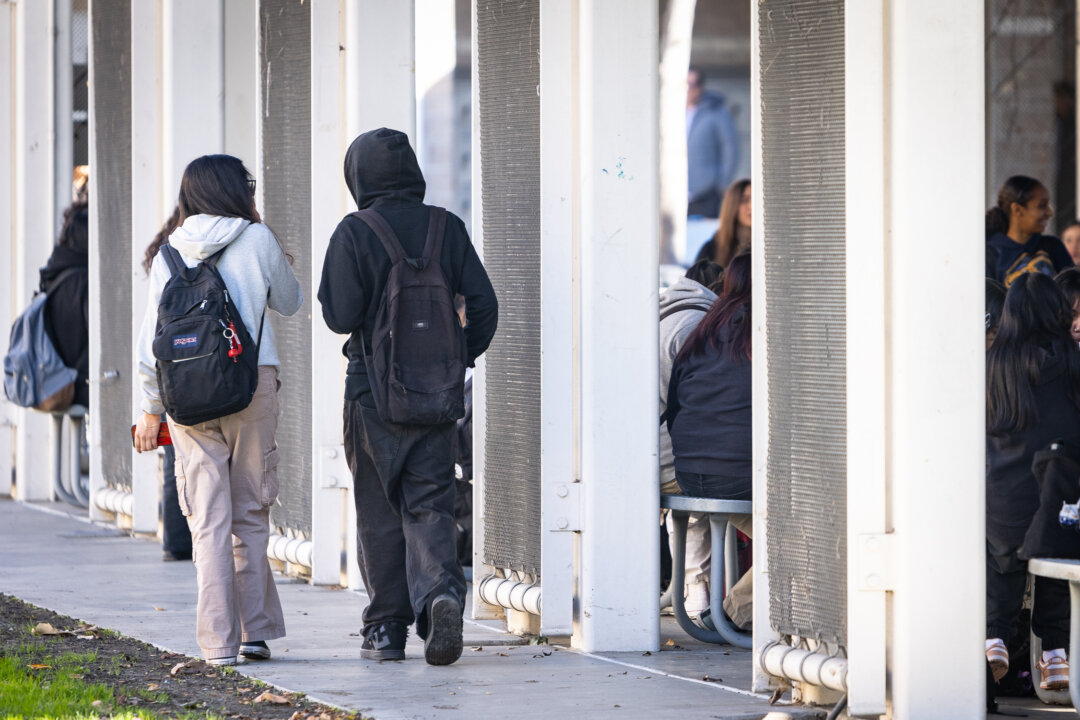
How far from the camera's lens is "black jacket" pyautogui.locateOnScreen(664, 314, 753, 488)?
22.2 feet

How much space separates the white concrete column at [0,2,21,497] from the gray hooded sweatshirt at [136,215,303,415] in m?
6.85

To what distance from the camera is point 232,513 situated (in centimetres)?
618

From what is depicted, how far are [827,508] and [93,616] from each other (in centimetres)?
330

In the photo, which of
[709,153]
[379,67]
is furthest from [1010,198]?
[709,153]

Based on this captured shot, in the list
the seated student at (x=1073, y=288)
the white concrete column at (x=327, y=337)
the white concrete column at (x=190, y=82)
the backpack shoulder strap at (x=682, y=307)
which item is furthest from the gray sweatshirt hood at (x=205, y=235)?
the white concrete column at (x=190, y=82)

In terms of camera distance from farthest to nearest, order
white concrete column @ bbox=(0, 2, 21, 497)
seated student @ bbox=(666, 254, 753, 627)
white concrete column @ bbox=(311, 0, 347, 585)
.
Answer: white concrete column @ bbox=(0, 2, 21, 497) < white concrete column @ bbox=(311, 0, 347, 585) < seated student @ bbox=(666, 254, 753, 627)

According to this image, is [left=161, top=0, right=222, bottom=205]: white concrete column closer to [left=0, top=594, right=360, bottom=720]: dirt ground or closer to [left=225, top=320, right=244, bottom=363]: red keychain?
[left=0, top=594, right=360, bottom=720]: dirt ground

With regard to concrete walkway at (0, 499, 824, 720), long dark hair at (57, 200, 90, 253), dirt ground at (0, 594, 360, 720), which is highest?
long dark hair at (57, 200, 90, 253)

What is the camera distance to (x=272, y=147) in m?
8.91

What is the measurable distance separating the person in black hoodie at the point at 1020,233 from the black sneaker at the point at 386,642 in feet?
15.4

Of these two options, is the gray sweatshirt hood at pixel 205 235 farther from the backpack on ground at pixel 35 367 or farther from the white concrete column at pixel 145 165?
the backpack on ground at pixel 35 367

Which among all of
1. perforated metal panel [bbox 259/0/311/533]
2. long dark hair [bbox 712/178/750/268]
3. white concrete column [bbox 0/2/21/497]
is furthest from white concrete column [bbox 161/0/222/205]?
white concrete column [bbox 0/2/21/497]

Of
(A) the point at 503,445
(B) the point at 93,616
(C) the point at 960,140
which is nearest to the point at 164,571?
(B) the point at 93,616

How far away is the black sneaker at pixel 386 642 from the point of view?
6207mm
